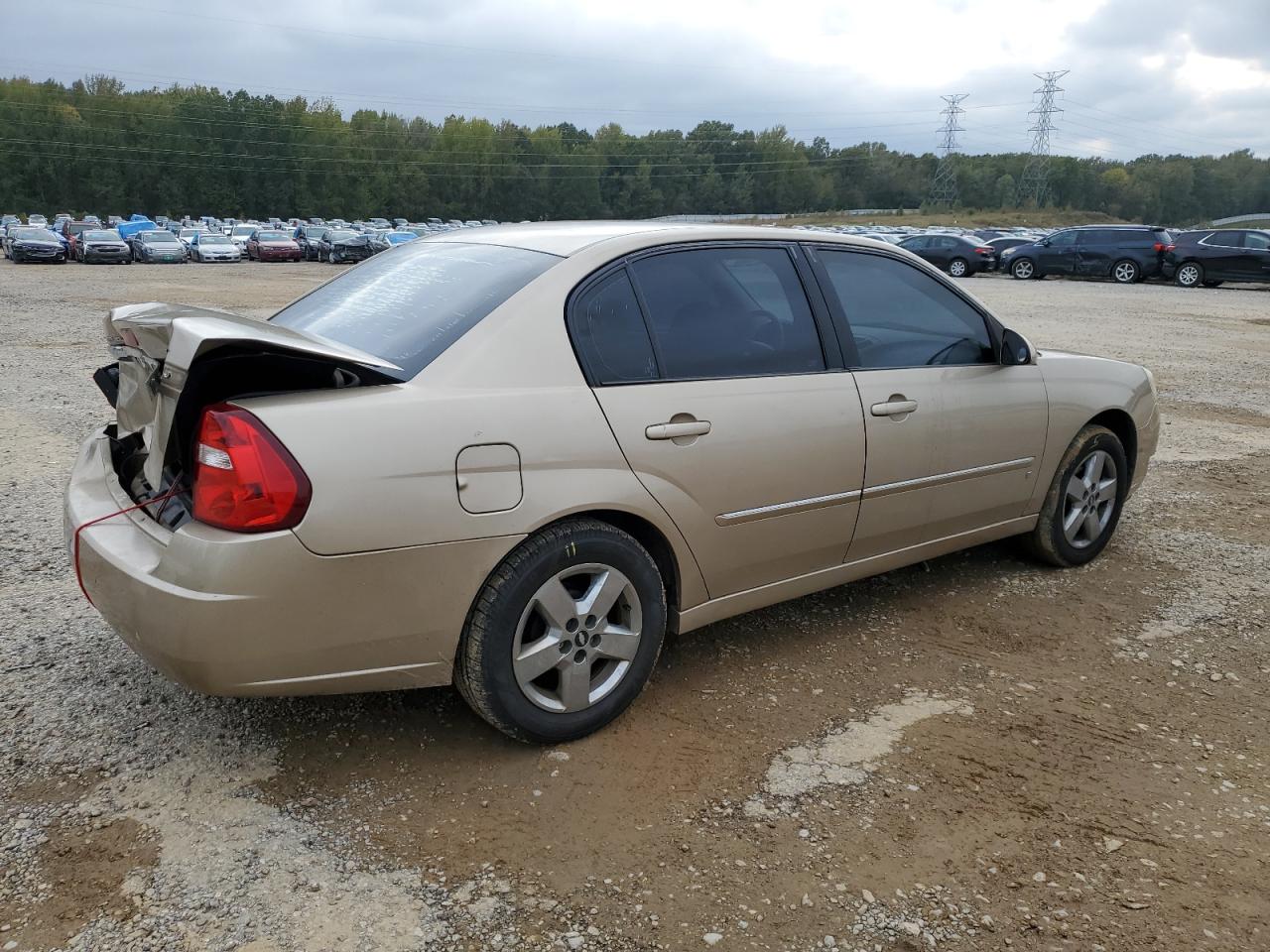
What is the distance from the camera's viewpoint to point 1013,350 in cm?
410

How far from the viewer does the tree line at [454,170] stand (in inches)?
3730

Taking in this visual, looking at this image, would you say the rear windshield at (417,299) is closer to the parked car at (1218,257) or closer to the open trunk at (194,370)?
the open trunk at (194,370)

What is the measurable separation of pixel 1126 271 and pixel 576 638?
29.4 metres

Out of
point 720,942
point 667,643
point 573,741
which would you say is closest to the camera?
point 720,942

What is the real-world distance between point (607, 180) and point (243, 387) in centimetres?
10989

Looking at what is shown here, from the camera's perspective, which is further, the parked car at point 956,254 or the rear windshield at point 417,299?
the parked car at point 956,254

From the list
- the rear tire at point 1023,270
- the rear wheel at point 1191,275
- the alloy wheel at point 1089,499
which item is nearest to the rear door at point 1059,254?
the rear tire at point 1023,270

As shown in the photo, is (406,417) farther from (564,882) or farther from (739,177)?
(739,177)

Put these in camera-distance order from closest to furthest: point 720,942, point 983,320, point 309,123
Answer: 1. point 720,942
2. point 983,320
3. point 309,123

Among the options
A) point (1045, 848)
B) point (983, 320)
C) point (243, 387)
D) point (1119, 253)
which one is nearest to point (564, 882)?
point (1045, 848)

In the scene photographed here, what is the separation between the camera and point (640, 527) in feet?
10.1

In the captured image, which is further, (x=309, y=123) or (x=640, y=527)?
(x=309, y=123)

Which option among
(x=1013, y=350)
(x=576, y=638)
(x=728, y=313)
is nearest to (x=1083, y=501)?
(x=1013, y=350)

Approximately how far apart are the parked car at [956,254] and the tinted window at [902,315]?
88.2 feet
